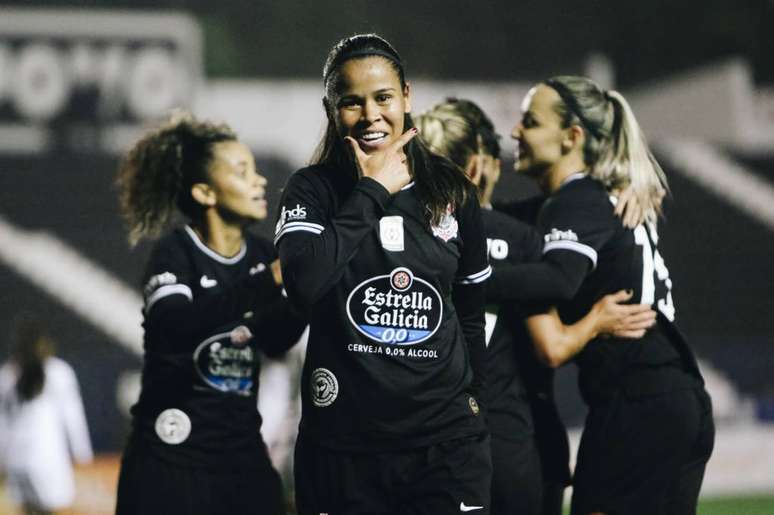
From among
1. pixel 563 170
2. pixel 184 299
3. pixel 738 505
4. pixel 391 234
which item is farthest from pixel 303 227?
pixel 738 505

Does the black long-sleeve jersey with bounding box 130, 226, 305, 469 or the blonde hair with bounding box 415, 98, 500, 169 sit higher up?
the blonde hair with bounding box 415, 98, 500, 169

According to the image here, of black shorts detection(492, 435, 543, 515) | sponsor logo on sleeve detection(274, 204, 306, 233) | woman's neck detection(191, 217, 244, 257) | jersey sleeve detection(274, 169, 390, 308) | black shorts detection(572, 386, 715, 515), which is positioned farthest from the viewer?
woman's neck detection(191, 217, 244, 257)

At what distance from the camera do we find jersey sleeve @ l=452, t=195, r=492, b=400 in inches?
118

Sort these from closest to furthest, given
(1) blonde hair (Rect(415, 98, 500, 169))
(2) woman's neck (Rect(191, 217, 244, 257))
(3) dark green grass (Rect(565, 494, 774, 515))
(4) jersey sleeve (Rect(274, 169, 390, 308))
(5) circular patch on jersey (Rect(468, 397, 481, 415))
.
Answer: (4) jersey sleeve (Rect(274, 169, 390, 308))
(5) circular patch on jersey (Rect(468, 397, 481, 415))
(1) blonde hair (Rect(415, 98, 500, 169))
(2) woman's neck (Rect(191, 217, 244, 257))
(3) dark green grass (Rect(565, 494, 774, 515))

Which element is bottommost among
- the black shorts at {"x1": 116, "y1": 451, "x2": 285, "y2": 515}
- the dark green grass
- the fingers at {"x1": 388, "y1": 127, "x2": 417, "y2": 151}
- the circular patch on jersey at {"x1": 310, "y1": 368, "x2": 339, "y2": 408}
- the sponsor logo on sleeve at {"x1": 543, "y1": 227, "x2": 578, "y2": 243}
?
the dark green grass

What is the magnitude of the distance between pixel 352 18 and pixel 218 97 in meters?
2.16

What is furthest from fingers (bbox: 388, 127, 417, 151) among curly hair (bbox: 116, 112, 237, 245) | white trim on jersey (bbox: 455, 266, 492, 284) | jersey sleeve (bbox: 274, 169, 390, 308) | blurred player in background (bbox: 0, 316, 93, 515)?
blurred player in background (bbox: 0, 316, 93, 515)

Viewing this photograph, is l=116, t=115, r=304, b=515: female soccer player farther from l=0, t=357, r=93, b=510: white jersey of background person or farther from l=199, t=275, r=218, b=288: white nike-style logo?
l=0, t=357, r=93, b=510: white jersey of background person

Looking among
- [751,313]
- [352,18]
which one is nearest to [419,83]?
[352,18]

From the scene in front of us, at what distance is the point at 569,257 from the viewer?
374 cm

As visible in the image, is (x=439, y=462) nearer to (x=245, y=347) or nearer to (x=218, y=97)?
(x=245, y=347)

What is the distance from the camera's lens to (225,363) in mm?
3807

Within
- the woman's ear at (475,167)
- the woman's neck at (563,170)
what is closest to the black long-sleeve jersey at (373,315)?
the woman's ear at (475,167)

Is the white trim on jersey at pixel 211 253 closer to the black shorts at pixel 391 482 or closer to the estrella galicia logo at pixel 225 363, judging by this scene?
the estrella galicia logo at pixel 225 363
